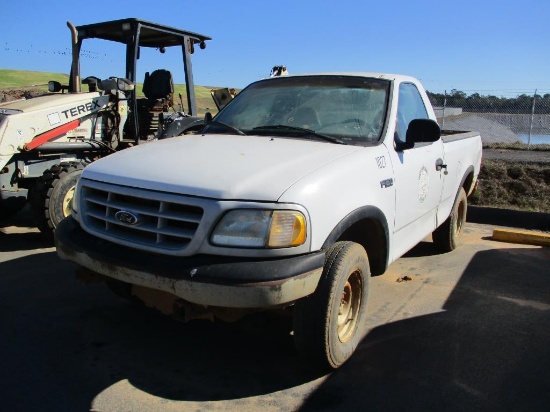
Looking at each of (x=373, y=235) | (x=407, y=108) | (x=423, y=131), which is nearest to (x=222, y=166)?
(x=373, y=235)

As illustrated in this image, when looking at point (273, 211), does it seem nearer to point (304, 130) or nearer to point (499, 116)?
point (304, 130)

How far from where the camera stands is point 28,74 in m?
30.0

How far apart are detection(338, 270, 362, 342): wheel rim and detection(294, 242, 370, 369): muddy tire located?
2 cm

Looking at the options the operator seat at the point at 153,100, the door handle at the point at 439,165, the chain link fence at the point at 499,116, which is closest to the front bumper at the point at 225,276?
the door handle at the point at 439,165

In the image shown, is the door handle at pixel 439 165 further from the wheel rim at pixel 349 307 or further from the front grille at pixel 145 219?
the front grille at pixel 145 219

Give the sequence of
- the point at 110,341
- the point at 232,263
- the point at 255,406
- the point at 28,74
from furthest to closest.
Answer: the point at 28,74, the point at 110,341, the point at 255,406, the point at 232,263

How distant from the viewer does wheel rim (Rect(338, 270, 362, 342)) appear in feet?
11.1

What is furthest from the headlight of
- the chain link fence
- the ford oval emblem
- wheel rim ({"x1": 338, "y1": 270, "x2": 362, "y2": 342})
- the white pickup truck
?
the chain link fence

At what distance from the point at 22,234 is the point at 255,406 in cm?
490

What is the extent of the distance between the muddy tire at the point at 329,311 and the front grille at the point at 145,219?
806 mm

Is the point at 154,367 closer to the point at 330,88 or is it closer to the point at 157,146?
the point at 157,146

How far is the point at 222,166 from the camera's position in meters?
3.03

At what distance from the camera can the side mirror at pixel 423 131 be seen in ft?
12.6

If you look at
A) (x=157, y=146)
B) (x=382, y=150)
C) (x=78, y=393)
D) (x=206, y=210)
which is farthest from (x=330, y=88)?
(x=78, y=393)
